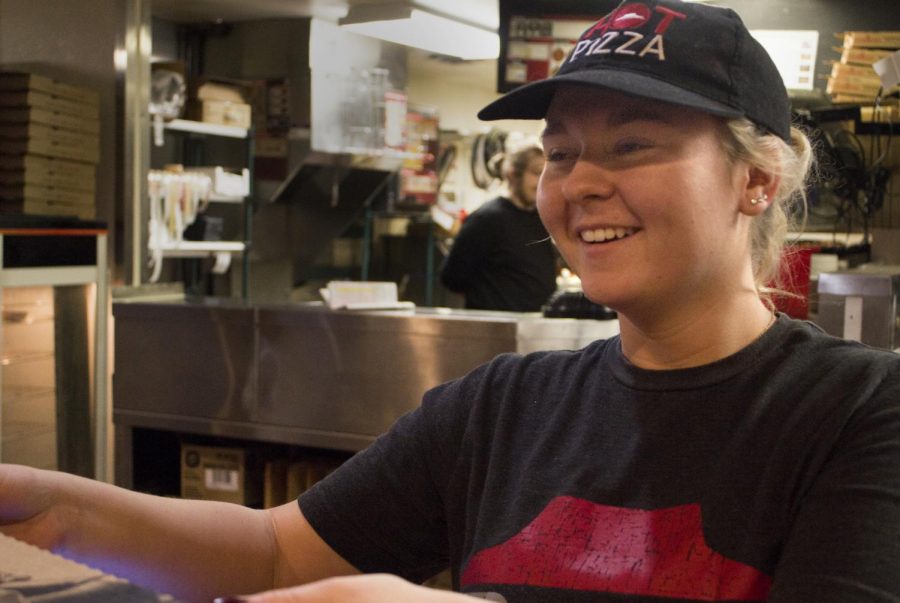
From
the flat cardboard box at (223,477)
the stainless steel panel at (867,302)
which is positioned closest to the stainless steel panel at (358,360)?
the flat cardboard box at (223,477)

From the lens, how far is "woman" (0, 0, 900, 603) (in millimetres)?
1004

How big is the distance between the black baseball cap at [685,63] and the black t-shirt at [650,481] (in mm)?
249

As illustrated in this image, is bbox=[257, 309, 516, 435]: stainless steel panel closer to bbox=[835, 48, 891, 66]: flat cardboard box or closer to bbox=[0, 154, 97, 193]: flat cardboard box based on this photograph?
bbox=[0, 154, 97, 193]: flat cardboard box

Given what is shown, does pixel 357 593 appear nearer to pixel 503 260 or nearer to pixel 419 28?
pixel 503 260

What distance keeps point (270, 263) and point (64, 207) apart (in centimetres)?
246

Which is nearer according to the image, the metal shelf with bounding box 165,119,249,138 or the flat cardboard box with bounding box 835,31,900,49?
the flat cardboard box with bounding box 835,31,900,49

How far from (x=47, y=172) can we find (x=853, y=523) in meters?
4.65

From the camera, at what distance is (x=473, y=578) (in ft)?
3.83

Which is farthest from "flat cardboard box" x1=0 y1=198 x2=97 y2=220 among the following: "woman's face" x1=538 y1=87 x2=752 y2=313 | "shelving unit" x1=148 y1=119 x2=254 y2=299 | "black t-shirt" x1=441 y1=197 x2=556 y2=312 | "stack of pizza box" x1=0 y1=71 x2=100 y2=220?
"woman's face" x1=538 y1=87 x2=752 y2=313

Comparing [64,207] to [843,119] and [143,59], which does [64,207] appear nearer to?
[143,59]

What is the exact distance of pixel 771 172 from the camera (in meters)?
1.16

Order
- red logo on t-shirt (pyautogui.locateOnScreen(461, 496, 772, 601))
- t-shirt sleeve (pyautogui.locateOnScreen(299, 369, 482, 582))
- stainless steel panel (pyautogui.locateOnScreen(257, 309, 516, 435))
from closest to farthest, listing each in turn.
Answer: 1. red logo on t-shirt (pyautogui.locateOnScreen(461, 496, 772, 601))
2. t-shirt sleeve (pyautogui.locateOnScreen(299, 369, 482, 582))
3. stainless steel panel (pyautogui.locateOnScreen(257, 309, 516, 435))

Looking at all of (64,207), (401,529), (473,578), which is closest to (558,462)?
(473,578)

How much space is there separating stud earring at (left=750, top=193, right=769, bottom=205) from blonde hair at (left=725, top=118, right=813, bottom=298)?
0.09ft
